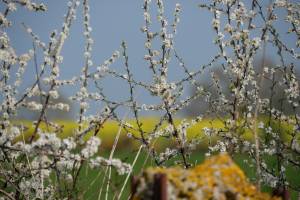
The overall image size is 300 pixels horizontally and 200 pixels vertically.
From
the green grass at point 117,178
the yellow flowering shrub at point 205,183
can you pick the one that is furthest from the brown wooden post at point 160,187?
the green grass at point 117,178

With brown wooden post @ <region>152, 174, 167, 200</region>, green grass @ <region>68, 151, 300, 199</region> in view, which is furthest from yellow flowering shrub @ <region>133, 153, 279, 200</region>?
green grass @ <region>68, 151, 300, 199</region>

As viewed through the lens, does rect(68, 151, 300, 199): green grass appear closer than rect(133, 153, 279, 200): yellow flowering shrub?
No

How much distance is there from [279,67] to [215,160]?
3.18m

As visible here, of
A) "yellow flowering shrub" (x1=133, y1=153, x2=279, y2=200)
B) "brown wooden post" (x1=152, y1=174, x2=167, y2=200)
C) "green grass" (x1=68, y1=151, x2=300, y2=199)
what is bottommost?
"brown wooden post" (x1=152, y1=174, x2=167, y2=200)

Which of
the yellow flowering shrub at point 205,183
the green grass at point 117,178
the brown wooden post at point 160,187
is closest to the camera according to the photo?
the brown wooden post at point 160,187

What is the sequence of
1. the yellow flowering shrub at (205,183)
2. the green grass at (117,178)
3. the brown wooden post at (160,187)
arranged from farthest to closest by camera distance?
the green grass at (117,178), the yellow flowering shrub at (205,183), the brown wooden post at (160,187)

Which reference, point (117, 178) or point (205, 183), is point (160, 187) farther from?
point (117, 178)

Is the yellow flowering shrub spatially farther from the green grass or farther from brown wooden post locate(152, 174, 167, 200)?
the green grass

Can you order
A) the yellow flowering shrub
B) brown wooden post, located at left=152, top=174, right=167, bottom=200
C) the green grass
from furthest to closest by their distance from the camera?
the green grass
the yellow flowering shrub
brown wooden post, located at left=152, top=174, right=167, bottom=200

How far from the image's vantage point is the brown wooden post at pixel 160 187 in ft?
10.4

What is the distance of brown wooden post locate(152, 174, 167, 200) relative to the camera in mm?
3176

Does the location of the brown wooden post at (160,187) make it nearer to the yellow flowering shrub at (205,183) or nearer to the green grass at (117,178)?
the yellow flowering shrub at (205,183)

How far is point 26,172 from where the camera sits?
5141mm

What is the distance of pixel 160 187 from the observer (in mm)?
3182
